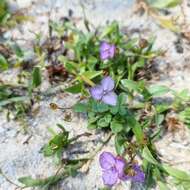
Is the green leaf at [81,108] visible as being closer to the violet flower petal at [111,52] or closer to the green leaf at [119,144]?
the green leaf at [119,144]

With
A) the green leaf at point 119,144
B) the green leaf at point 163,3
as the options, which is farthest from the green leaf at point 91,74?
the green leaf at point 163,3

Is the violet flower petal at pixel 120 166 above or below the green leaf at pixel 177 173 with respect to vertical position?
above

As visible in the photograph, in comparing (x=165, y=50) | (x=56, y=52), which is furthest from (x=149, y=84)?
(x=56, y=52)

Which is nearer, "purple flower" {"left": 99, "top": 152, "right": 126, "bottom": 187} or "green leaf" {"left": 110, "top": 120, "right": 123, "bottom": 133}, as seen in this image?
"purple flower" {"left": 99, "top": 152, "right": 126, "bottom": 187}

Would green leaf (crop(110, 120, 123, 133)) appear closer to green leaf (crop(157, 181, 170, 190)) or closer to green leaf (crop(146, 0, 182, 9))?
green leaf (crop(157, 181, 170, 190))

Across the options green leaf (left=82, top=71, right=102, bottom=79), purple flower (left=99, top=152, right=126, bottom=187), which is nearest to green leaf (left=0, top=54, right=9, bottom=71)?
green leaf (left=82, top=71, right=102, bottom=79)

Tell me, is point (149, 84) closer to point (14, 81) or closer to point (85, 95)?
point (85, 95)
